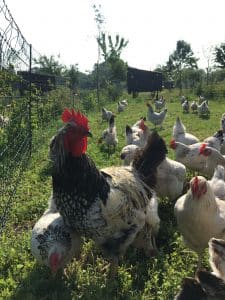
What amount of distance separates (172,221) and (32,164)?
12.6 feet

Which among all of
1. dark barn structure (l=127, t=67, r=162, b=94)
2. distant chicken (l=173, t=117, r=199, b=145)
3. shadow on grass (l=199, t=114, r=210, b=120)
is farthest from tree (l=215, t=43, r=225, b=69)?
distant chicken (l=173, t=117, r=199, b=145)

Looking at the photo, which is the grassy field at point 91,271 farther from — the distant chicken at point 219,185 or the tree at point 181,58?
the tree at point 181,58

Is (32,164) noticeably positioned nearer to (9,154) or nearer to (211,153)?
(9,154)

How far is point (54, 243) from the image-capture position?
3354mm

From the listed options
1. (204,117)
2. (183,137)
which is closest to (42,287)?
(183,137)

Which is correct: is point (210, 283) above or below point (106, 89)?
below

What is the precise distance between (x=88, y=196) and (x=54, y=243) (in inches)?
21.9

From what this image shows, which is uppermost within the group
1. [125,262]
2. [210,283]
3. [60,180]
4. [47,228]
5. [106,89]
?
[106,89]

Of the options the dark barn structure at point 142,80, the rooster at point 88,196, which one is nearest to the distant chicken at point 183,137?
the rooster at point 88,196

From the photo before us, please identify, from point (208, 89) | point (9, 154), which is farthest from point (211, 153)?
point (208, 89)

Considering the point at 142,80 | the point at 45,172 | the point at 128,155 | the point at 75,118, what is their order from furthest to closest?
the point at 142,80
the point at 45,172
the point at 128,155
the point at 75,118

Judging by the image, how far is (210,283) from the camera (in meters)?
1.84

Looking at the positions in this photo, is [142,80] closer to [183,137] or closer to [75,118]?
[183,137]

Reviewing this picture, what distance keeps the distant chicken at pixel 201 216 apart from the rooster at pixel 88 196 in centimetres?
47
